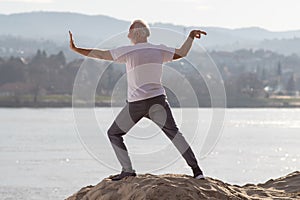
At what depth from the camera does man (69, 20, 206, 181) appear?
7750 millimetres

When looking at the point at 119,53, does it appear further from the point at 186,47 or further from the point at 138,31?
the point at 186,47

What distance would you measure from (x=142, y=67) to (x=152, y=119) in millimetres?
503

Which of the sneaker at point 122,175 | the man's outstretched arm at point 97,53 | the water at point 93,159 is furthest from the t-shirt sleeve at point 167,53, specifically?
the water at point 93,159

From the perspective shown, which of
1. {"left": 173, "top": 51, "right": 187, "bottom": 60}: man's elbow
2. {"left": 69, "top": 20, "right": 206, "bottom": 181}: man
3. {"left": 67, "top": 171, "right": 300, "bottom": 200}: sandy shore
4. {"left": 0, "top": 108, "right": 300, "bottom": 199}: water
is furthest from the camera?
{"left": 0, "top": 108, "right": 300, "bottom": 199}: water

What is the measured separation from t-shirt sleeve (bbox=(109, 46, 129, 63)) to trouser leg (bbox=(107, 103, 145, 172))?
45 centimetres

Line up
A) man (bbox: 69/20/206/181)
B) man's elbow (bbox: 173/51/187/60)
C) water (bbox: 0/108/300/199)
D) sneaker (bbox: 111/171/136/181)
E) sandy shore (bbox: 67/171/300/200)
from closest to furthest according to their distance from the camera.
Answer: sandy shore (bbox: 67/171/300/200), man (bbox: 69/20/206/181), man's elbow (bbox: 173/51/187/60), sneaker (bbox: 111/171/136/181), water (bbox: 0/108/300/199)

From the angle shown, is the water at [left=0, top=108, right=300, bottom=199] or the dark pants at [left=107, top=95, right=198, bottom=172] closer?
the dark pants at [left=107, top=95, right=198, bottom=172]

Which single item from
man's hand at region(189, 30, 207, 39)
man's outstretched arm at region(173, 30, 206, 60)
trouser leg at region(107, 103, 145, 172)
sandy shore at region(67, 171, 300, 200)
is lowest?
sandy shore at region(67, 171, 300, 200)

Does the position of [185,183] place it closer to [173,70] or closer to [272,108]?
[173,70]

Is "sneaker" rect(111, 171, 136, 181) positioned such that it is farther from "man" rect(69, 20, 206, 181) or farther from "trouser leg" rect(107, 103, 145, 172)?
"man" rect(69, 20, 206, 181)

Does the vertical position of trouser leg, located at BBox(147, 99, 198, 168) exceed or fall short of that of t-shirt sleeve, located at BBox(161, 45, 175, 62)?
it falls short

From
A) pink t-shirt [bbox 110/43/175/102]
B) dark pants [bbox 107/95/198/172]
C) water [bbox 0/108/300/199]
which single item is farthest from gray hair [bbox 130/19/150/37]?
water [bbox 0/108/300/199]

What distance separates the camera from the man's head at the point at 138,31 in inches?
308

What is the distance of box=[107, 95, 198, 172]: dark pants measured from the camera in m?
7.77
